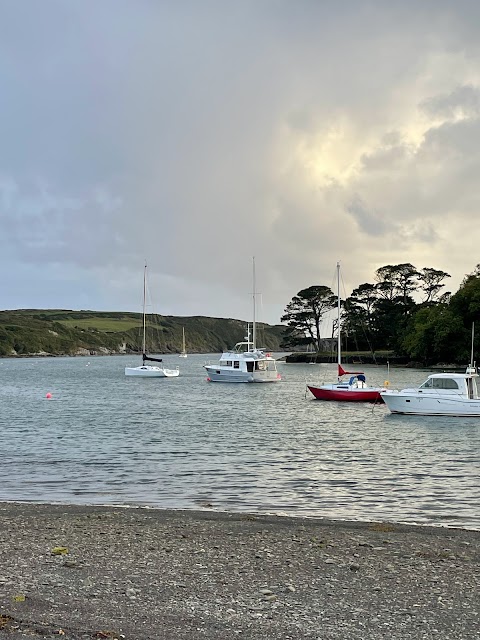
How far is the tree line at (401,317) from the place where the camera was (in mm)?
119331

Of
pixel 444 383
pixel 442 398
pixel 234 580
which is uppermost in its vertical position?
pixel 444 383

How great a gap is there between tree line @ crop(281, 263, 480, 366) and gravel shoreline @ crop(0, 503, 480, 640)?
10942 cm

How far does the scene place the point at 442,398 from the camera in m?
41.9

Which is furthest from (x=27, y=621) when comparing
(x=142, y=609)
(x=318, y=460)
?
(x=318, y=460)

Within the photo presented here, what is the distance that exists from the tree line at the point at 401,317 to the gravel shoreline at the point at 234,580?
4308 inches

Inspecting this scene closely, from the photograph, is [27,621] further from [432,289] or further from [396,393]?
[432,289]

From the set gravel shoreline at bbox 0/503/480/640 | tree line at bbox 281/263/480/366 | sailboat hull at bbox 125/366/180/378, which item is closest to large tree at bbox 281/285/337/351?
tree line at bbox 281/263/480/366

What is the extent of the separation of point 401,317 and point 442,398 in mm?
116031

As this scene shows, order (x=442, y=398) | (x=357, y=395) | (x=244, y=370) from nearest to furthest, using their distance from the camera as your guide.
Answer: (x=442, y=398), (x=357, y=395), (x=244, y=370)

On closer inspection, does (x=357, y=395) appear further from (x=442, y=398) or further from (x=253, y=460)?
(x=253, y=460)

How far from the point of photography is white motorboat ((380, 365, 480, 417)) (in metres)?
41.7

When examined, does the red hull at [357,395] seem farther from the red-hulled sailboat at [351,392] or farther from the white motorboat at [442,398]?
the white motorboat at [442,398]

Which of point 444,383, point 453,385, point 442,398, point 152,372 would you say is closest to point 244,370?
point 152,372

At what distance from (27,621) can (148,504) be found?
10127 mm
